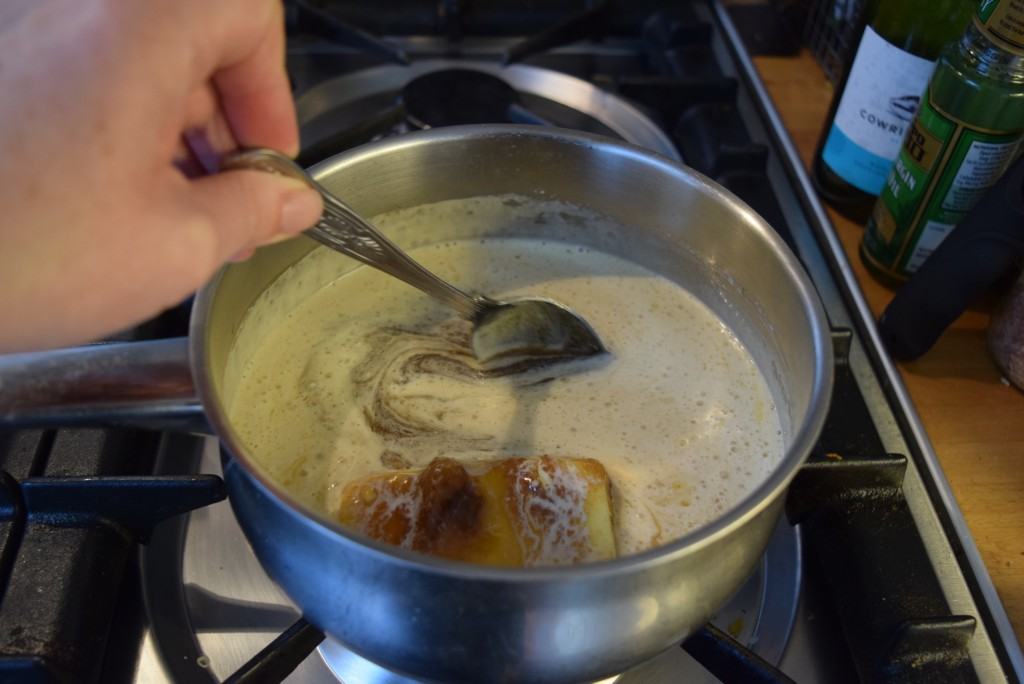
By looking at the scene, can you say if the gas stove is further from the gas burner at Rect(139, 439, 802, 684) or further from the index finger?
the index finger

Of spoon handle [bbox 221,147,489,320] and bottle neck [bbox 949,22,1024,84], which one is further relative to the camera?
bottle neck [bbox 949,22,1024,84]

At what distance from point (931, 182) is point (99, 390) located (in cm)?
67

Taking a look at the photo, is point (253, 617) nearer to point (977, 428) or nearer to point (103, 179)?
point (103, 179)

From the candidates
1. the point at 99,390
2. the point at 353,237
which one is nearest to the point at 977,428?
the point at 353,237

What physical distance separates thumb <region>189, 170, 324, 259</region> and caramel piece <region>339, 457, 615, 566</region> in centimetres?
19

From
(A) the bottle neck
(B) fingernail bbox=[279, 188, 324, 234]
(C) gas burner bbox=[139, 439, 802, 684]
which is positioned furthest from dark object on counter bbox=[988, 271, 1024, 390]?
(B) fingernail bbox=[279, 188, 324, 234]

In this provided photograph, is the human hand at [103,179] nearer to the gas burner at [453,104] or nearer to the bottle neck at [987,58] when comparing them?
the gas burner at [453,104]

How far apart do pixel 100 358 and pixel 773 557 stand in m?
0.49

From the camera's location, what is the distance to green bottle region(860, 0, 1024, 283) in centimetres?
68

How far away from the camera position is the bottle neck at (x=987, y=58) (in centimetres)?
68

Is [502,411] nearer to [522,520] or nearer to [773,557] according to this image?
[522,520]

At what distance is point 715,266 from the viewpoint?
73 cm

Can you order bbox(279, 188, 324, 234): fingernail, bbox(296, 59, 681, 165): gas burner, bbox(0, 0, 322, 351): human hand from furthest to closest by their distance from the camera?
bbox(296, 59, 681, 165): gas burner → bbox(279, 188, 324, 234): fingernail → bbox(0, 0, 322, 351): human hand

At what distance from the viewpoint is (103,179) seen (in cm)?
39
